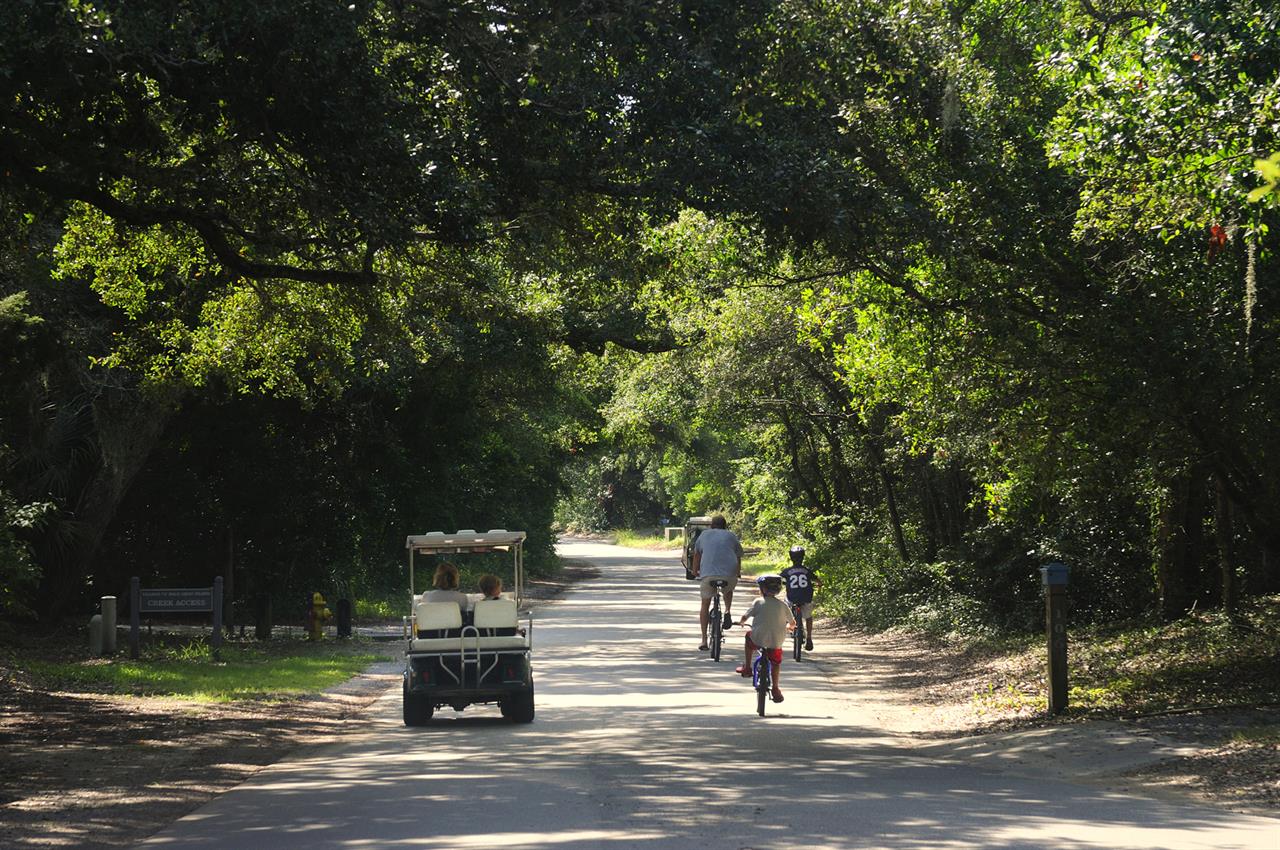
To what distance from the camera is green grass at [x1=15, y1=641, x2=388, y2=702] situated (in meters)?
18.4

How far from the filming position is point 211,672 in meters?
20.5

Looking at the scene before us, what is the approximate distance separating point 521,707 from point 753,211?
5.44 m

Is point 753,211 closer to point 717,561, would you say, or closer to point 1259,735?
point 1259,735

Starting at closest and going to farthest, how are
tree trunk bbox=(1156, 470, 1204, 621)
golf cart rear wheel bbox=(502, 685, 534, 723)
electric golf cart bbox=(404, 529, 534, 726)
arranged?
1. electric golf cart bbox=(404, 529, 534, 726)
2. golf cart rear wheel bbox=(502, 685, 534, 723)
3. tree trunk bbox=(1156, 470, 1204, 621)

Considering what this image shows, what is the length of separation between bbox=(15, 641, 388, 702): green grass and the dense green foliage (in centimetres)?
168

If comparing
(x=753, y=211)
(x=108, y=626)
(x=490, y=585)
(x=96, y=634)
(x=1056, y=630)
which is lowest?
(x=96, y=634)

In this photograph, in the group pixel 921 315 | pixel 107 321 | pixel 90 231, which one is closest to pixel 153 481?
pixel 107 321

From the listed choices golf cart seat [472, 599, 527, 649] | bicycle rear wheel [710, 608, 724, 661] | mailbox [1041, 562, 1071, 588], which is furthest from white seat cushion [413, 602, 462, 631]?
bicycle rear wheel [710, 608, 724, 661]

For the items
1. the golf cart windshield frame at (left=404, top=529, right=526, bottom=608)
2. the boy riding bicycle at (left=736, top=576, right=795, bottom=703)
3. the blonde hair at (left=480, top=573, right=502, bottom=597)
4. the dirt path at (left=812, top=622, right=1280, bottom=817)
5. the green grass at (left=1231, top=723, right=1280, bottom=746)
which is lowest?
the dirt path at (left=812, top=622, right=1280, bottom=817)

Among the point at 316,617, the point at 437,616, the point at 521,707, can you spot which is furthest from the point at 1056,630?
the point at 316,617

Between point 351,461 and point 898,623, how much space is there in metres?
10.9

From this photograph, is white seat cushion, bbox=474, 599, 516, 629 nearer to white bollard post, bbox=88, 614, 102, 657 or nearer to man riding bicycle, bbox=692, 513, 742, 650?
man riding bicycle, bbox=692, 513, 742, 650

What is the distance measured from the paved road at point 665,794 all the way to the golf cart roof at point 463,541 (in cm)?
181

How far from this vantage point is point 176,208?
1383 cm
